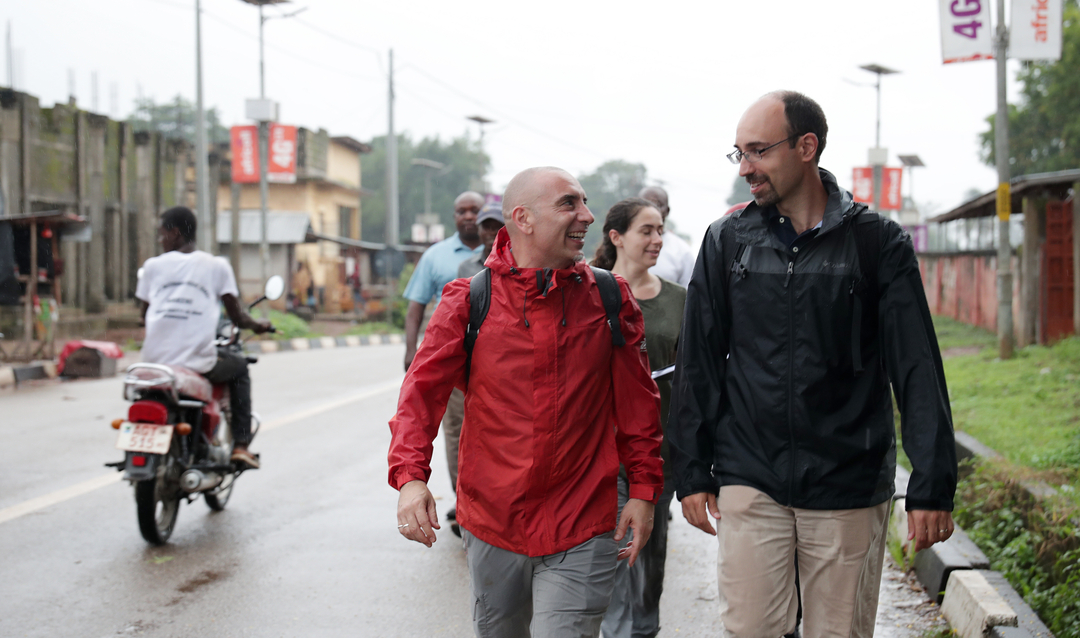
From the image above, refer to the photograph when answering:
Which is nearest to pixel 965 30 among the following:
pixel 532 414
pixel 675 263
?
pixel 675 263

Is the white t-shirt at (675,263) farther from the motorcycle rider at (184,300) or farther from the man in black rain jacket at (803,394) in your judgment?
the man in black rain jacket at (803,394)

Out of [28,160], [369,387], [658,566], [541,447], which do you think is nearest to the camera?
[541,447]

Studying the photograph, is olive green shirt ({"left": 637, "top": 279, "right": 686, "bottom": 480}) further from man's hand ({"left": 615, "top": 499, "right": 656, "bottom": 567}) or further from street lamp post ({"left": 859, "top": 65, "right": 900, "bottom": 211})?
street lamp post ({"left": 859, "top": 65, "right": 900, "bottom": 211})

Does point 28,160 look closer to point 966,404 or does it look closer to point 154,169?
point 154,169

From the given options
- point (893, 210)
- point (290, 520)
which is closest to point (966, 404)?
point (290, 520)

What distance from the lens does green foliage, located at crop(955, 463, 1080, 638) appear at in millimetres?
4285

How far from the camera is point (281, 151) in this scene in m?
26.4

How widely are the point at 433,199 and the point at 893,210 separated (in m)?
48.0

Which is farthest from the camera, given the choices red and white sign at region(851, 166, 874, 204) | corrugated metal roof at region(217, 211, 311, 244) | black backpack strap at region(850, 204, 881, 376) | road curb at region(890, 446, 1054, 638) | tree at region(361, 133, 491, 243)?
tree at region(361, 133, 491, 243)

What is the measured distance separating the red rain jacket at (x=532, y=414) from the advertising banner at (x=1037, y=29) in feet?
37.9

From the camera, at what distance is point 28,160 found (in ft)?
72.5

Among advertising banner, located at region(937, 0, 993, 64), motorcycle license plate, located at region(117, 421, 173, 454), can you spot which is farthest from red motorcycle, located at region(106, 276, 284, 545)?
advertising banner, located at region(937, 0, 993, 64)

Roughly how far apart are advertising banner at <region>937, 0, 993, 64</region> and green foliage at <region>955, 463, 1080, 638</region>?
8.05 metres

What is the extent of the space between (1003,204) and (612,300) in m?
12.4
